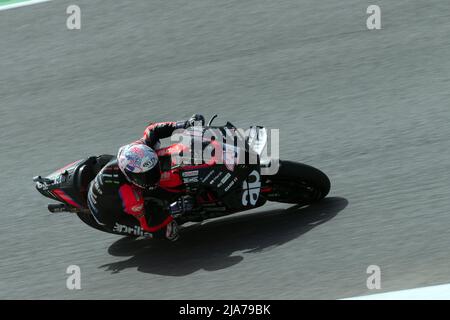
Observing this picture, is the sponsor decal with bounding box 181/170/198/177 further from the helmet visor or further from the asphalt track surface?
the asphalt track surface

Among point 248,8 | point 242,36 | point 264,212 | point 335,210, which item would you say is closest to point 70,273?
point 264,212

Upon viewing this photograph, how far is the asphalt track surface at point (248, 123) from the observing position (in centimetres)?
684

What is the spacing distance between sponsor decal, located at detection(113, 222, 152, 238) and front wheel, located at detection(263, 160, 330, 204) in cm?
113

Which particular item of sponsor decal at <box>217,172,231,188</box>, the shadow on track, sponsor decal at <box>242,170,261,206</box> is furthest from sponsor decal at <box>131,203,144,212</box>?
sponsor decal at <box>242,170,261,206</box>

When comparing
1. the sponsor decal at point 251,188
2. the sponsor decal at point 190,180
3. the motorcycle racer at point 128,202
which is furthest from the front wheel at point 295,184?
the motorcycle racer at point 128,202

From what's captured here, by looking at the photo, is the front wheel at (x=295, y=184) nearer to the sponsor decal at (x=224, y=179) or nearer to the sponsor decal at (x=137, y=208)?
the sponsor decal at (x=224, y=179)

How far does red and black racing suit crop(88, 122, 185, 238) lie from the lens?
7094mm

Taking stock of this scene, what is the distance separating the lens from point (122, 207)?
7.17 metres

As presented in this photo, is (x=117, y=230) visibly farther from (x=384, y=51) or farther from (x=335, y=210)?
(x=384, y=51)

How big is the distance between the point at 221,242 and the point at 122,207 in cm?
93

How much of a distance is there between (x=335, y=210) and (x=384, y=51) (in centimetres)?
313

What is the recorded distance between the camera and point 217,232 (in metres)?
7.57

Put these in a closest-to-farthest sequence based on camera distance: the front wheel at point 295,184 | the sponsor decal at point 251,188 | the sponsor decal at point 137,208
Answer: the sponsor decal at point 137,208, the sponsor decal at point 251,188, the front wheel at point 295,184

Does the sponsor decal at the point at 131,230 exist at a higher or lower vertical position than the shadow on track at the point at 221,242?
higher
